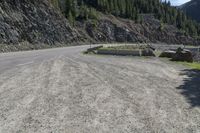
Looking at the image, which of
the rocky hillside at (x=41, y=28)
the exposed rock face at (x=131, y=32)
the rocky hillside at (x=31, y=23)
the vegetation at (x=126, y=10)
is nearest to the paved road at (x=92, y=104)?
the rocky hillside at (x=41, y=28)

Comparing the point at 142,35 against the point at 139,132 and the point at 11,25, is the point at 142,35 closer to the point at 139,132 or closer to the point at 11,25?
the point at 11,25

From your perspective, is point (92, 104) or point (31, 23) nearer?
point (92, 104)

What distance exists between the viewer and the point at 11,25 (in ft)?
156

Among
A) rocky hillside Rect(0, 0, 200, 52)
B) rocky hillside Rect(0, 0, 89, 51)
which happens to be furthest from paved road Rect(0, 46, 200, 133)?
rocky hillside Rect(0, 0, 89, 51)

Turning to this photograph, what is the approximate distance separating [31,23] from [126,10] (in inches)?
3483

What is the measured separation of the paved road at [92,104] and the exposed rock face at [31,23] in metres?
28.7

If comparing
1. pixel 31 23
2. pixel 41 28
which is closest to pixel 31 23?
pixel 31 23

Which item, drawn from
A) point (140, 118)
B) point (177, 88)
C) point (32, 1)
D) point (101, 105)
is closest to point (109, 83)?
point (177, 88)

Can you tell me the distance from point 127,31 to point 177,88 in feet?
316

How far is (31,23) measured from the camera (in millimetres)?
53750

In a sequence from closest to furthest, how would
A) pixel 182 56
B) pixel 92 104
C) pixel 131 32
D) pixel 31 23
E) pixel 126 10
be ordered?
pixel 92 104 < pixel 182 56 < pixel 31 23 < pixel 131 32 < pixel 126 10

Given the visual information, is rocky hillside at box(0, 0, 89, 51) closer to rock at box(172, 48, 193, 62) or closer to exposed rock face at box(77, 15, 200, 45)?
rock at box(172, 48, 193, 62)

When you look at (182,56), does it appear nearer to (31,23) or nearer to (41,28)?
(31,23)

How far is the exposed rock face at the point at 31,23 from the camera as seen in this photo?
46.8 metres
